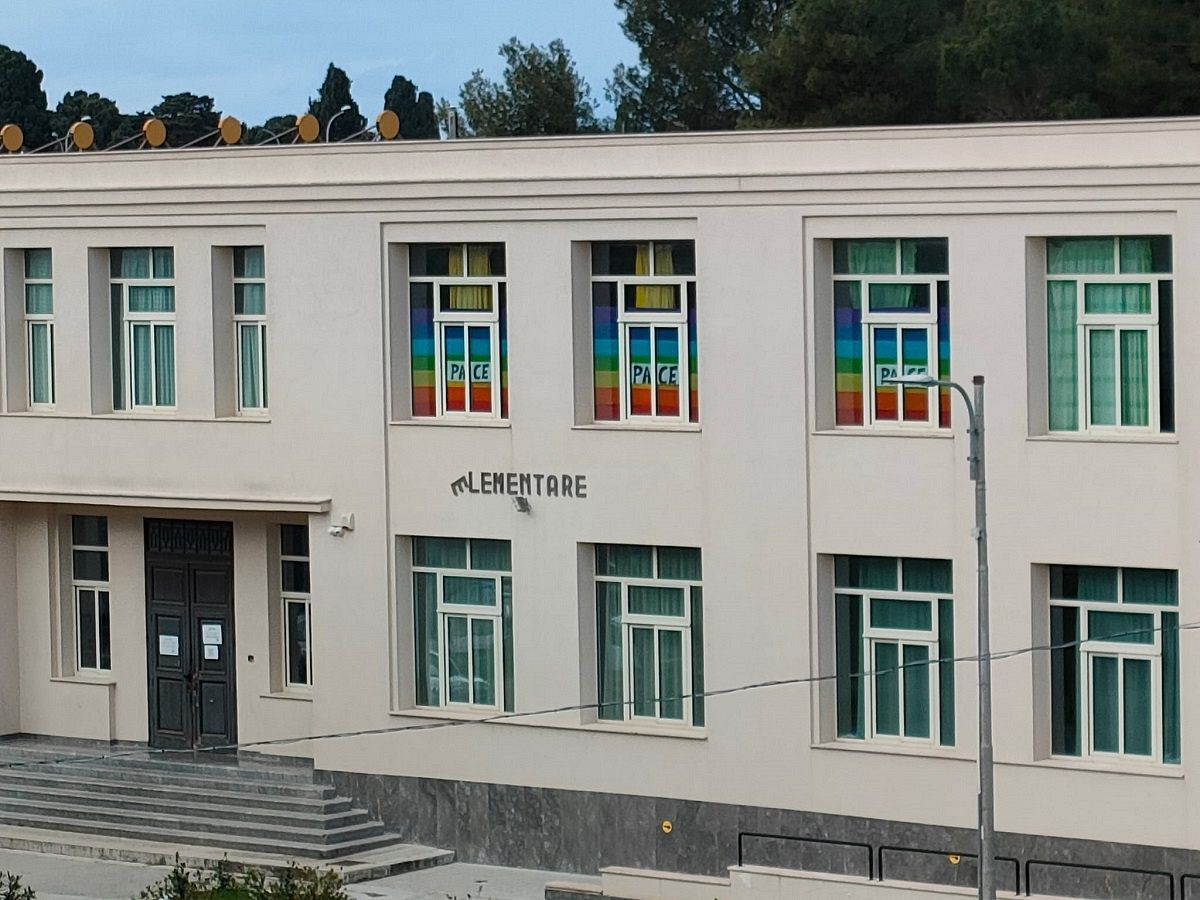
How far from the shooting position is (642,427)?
92.3ft

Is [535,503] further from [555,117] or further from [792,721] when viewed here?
[555,117]

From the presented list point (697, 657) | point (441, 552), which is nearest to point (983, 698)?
point (697, 657)

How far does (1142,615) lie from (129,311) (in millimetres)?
13667

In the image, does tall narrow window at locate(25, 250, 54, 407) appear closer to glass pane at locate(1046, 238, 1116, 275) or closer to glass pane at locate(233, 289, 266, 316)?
glass pane at locate(233, 289, 266, 316)

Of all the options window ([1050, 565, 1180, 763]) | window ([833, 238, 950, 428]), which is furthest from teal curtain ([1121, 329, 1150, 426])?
window ([833, 238, 950, 428])

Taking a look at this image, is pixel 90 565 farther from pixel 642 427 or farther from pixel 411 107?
pixel 411 107

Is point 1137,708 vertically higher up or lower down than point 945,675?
lower down

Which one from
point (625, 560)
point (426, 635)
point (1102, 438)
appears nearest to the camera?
point (1102, 438)

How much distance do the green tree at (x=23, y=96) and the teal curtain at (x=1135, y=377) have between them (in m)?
44.5

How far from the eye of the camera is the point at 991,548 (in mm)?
25906

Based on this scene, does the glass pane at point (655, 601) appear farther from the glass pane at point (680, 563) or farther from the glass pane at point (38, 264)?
the glass pane at point (38, 264)

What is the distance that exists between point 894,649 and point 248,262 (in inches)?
382

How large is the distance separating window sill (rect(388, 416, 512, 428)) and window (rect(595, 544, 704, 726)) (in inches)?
73.8

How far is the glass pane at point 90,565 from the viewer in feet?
109
